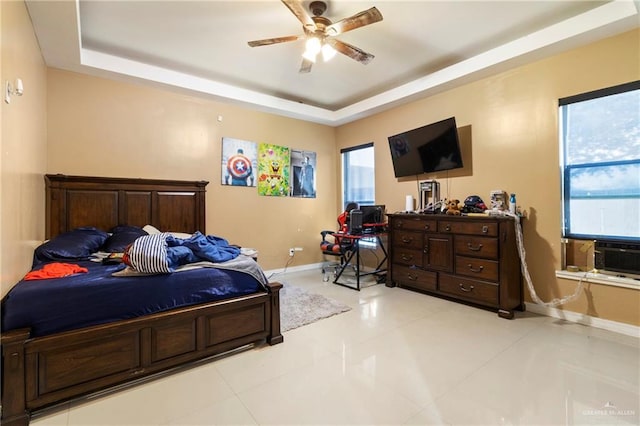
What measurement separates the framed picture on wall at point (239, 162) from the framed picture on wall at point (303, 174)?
0.76m

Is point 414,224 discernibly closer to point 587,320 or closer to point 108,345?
point 587,320

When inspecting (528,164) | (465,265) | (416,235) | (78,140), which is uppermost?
(78,140)

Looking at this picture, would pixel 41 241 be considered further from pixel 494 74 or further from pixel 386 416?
pixel 494 74

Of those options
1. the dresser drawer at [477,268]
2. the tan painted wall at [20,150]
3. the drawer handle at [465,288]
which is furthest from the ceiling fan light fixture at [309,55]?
the drawer handle at [465,288]

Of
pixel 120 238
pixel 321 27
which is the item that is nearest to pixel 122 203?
pixel 120 238

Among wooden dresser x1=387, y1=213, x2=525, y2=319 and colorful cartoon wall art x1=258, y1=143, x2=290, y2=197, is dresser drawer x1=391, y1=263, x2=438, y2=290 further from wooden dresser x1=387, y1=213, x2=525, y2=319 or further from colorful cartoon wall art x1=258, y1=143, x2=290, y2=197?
colorful cartoon wall art x1=258, y1=143, x2=290, y2=197

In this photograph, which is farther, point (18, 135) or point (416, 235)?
point (416, 235)

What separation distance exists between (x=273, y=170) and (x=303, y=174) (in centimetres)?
62

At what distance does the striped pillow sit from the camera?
6.52 ft

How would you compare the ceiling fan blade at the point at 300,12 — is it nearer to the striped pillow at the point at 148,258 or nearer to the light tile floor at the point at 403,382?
the striped pillow at the point at 148,258

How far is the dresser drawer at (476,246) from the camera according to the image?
3.04 m

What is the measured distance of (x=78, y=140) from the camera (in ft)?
11.1

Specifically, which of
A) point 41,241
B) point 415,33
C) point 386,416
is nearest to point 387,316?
point 386,416

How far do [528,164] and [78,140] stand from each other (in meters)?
5.19
